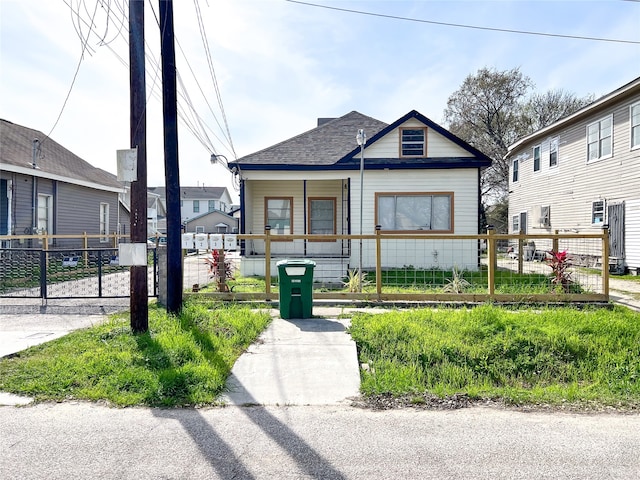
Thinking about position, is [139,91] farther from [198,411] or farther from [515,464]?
[515,464]

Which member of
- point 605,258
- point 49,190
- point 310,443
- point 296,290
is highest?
point 49,190

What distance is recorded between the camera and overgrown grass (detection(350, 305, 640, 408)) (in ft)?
14.2

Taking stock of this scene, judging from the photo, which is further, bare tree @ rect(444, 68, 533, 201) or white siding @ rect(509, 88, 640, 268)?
bare tree @ rect(444, 68, 533, 201)

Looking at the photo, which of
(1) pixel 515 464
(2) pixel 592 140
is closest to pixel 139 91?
(1) pixel 515 464

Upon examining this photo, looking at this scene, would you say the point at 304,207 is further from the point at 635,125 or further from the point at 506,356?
the point at 635,125

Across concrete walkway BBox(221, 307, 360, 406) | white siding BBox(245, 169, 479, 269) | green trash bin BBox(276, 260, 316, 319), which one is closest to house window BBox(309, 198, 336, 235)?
white siding BBox(245, 169, 479, 269)

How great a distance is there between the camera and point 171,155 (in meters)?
7.02

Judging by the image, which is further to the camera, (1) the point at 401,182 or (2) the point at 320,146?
(2) the point at 320,146

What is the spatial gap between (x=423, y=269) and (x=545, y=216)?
40.8 feet

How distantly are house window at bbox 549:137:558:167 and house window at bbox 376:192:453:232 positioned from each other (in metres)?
9.53

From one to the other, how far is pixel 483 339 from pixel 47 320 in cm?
698

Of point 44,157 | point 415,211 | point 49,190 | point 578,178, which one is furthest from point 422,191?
point 44,157

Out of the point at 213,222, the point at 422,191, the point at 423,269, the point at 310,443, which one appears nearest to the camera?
the point at 310,443

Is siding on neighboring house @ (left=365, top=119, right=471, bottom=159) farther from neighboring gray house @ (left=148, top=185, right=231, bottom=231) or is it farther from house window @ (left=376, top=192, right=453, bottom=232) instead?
neighboring gray house @ (left=148, top=185, right=231, bottom=231)
